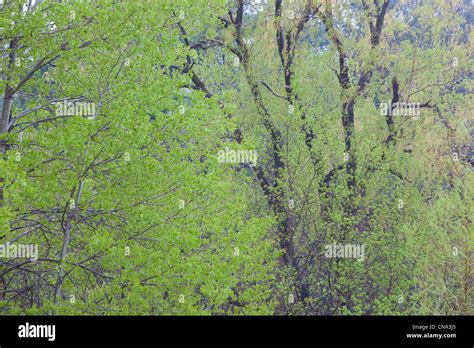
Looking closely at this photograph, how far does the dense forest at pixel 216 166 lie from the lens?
10508 mm

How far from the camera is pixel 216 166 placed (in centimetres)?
1220

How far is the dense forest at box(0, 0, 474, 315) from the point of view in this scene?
10508mm

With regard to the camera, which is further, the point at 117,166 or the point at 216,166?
the point at 216,166

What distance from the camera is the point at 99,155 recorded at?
10445 millimetres

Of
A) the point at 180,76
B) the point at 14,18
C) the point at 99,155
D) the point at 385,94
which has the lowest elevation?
the point at 99,155

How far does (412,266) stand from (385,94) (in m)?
7.83

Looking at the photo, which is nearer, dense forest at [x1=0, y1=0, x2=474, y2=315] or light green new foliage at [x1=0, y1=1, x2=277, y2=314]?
light green new foliage at [x1=0, y1=1, x2=277, y2=314]

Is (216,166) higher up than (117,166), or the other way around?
(216,166)

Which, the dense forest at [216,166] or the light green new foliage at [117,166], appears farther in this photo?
the dense forest at [216,166]

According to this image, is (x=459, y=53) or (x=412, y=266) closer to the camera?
(x=412, y=266)
